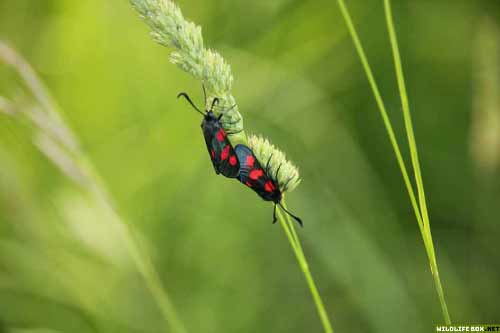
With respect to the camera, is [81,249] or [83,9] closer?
[81,249]

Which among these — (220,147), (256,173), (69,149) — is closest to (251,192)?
(69,149)

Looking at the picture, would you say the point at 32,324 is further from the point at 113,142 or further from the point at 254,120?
the point at 254,120

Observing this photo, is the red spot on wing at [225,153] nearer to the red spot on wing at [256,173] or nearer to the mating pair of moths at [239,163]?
the mating pair of moths at [239,163]

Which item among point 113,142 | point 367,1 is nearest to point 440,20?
point 367,1

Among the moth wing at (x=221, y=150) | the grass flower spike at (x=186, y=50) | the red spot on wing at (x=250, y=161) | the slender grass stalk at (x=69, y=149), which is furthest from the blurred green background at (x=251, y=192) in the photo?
the grass flower spike at (x=186, y=50)

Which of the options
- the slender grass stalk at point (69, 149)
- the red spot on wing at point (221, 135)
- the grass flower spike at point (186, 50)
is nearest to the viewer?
the grass flower spike at point (186, 50)
